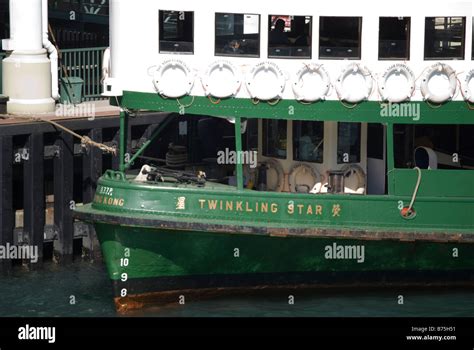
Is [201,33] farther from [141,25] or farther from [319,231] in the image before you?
[319,231]

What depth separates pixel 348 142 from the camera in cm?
2897

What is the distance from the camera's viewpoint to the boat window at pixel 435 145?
96.2 feet

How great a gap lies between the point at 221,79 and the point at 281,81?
87 cm

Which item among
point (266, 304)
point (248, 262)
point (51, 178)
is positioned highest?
point (51, 178)

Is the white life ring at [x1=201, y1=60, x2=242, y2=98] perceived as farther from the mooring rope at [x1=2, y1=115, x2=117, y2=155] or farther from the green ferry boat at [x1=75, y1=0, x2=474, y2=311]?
the mooring rope at [x1=2, y1=115, x2=117, y2=155]

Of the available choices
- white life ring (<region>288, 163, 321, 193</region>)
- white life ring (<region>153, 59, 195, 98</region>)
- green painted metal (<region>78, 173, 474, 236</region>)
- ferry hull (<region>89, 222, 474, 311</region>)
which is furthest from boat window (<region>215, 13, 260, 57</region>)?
ferry hull (<region>89, 222, 474, 311</region>)

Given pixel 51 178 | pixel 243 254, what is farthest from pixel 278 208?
pixel 51 178

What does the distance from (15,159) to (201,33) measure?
5075 millimetres

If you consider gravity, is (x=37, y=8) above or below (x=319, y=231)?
above

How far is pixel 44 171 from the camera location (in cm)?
3225

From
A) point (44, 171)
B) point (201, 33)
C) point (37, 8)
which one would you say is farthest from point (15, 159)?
point (201, 33)

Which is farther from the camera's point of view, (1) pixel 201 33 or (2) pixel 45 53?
(2) pixel 45 53

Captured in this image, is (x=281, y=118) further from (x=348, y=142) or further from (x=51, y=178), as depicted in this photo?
(x=51, y=178)

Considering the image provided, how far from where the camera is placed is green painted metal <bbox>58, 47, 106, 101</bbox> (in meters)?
35.1
